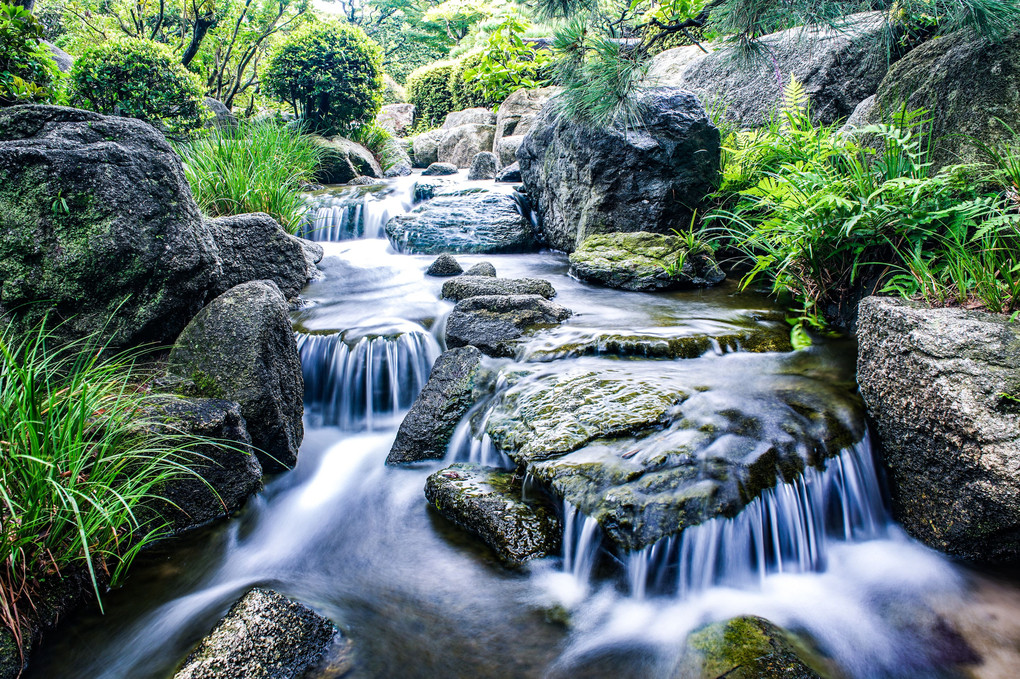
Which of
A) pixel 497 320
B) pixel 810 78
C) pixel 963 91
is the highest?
pixel 810 78

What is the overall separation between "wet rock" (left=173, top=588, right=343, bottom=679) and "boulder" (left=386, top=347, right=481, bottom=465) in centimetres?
139

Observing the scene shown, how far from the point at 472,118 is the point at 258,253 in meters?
10.6

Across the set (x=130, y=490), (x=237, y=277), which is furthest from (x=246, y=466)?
(x=237, y=277)

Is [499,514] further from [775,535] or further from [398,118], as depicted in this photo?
[398,118]

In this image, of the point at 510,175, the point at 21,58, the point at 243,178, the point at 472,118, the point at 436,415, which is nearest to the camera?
the point at 436,415

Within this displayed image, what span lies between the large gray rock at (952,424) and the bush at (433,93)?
1701cm

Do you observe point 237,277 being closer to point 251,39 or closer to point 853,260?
point 853,260

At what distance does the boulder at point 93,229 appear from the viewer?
3.20m

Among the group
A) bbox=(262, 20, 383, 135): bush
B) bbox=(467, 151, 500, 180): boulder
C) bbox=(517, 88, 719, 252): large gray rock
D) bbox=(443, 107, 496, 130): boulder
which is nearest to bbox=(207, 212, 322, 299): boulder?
bbox=(517, 88, 719, 252): large gray rock

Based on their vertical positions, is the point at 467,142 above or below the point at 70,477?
above

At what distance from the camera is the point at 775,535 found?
8.42ft

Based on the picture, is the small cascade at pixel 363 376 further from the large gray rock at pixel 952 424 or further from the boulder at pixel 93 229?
the large gray rock at pixel 952 424

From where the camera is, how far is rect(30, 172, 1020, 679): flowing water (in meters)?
2.20

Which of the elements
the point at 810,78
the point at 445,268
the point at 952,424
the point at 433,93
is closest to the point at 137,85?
the point at 445,268
